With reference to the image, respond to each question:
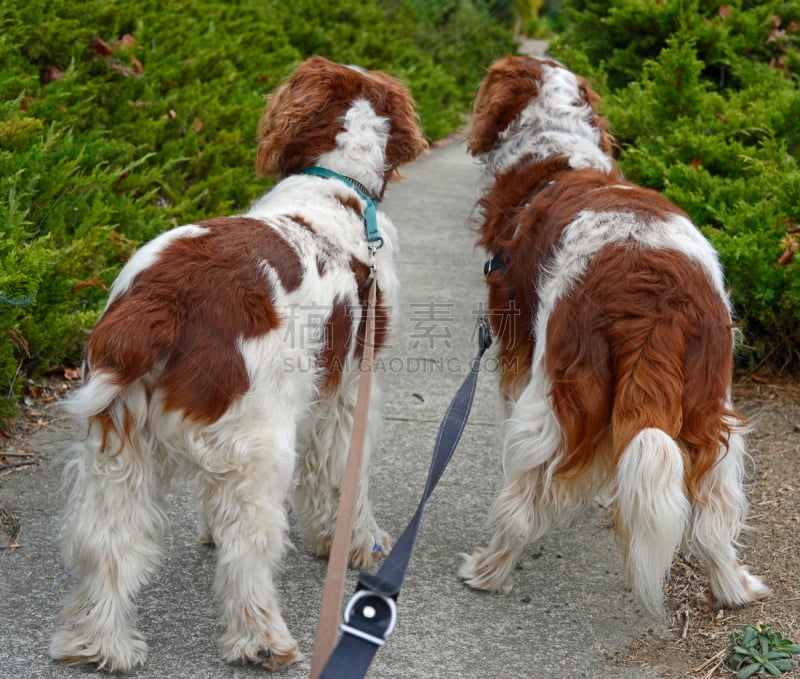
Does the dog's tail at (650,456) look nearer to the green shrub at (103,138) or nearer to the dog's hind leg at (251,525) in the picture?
the dog's hind leg at (251,525)

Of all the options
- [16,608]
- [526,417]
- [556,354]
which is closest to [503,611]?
[526,417]

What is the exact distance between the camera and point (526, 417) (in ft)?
11.0

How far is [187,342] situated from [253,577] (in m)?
0.79

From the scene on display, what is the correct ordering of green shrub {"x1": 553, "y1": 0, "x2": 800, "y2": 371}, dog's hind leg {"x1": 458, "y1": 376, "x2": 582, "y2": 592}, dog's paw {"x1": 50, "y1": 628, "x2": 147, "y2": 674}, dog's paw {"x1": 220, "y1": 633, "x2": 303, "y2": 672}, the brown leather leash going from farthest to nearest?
green shrub {"x1": 553, "y1": 0, "x2": 800, "y2": 371} → dog's hind leg {"x1": 458, "y1": 376, "x2": 582, "y2": 592} → dog's paw {"x1": 220, "y1": 633, "x2": 303, "y2": 672} → dog's paw {"x1": 50, "y1": 628, "x2": 147, "y2": 674} → the brown leather leash

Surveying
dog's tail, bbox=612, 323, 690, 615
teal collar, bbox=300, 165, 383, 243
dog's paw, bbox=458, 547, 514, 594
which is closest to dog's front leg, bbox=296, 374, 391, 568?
dog's paw, bbox=458, 547, 514, 594

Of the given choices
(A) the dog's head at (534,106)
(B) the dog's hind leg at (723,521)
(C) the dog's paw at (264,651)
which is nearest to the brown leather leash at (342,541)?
(C) the dog's paw at (264,651)

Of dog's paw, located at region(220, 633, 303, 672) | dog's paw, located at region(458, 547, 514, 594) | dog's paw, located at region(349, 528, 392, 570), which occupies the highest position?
dog's paw, located at region(220, 633, 303, 672)

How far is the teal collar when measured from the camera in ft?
11.6

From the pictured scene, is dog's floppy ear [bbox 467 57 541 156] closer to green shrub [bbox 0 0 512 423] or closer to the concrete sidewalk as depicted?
the concrete sidewalk

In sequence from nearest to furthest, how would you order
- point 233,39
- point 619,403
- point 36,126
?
point 619,403 → point 36,126 → point 233,39

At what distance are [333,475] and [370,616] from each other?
65.4 inches

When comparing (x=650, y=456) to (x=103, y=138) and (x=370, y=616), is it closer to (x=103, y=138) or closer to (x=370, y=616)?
(x=370, y=616)

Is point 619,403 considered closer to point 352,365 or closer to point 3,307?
point 352,365

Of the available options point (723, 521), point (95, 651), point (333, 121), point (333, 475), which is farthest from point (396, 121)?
point (95, 651)
